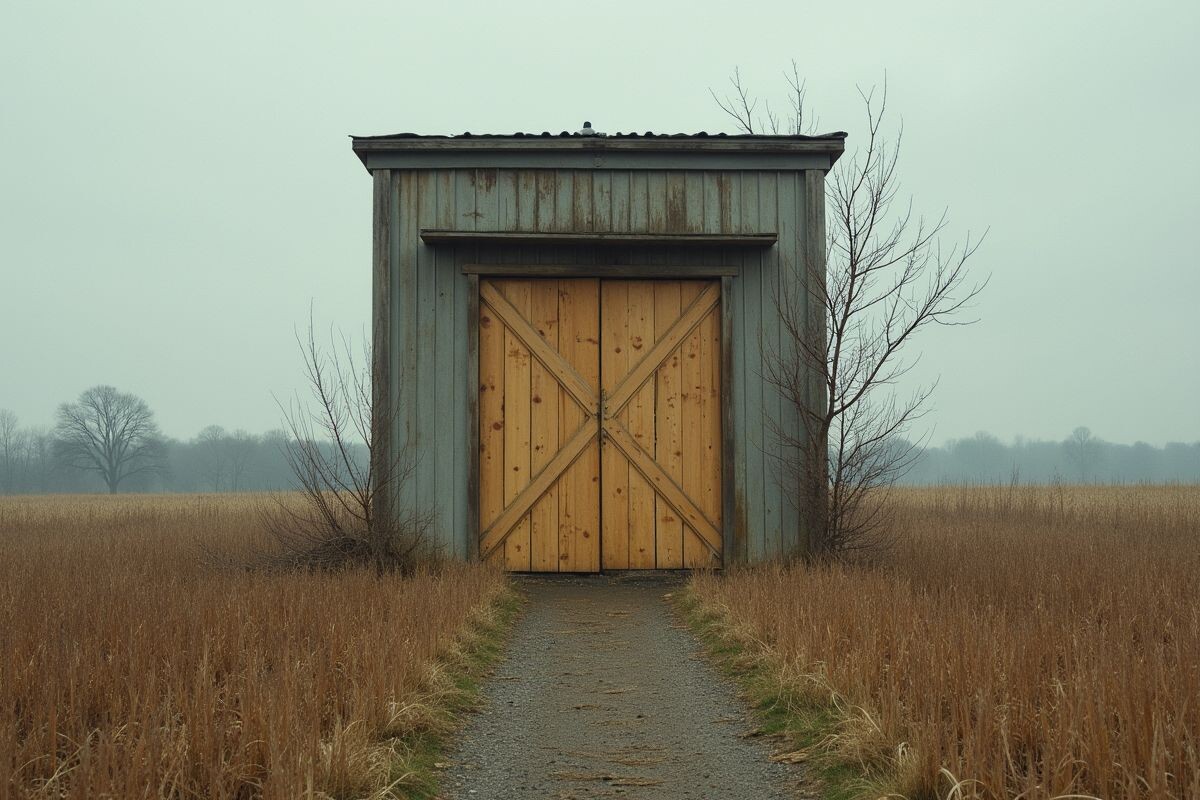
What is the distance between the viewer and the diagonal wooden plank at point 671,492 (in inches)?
377

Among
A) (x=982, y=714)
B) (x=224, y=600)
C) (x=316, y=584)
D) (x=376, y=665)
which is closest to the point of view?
(x=982, y=714)

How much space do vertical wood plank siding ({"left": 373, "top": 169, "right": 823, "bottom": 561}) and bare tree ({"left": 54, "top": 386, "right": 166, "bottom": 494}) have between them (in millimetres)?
63312

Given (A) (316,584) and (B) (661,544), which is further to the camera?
(B) (661,544)

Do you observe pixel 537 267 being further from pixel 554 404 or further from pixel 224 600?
pixel 224 600

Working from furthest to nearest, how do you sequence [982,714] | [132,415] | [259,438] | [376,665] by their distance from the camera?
1. [259,438]
2. [132,415]
3. [376,665]
4. [982,714]

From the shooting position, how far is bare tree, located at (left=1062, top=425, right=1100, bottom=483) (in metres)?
109

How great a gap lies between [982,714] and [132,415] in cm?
7712

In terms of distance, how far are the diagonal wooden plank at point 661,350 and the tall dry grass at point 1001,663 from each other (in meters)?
2.21

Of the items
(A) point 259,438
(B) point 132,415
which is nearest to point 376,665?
(B) point 132,415

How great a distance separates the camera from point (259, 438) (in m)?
105

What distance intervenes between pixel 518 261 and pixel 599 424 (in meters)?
1.95

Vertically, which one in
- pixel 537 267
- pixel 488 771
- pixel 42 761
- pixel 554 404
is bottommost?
pixel 488 771

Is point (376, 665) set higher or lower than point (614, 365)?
lower

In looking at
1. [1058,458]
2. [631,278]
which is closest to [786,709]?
[631,278]
